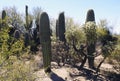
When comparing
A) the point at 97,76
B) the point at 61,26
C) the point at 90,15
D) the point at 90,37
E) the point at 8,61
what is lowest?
the point at 97,76

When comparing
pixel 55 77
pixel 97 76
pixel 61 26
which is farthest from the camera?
pixel 61 26

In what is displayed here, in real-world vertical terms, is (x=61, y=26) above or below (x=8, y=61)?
above

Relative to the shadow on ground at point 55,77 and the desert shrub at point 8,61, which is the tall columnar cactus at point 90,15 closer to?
the shadow on ground at point 55,77

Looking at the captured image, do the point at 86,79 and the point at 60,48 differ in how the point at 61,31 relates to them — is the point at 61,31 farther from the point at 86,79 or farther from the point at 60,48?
the point at 86,79

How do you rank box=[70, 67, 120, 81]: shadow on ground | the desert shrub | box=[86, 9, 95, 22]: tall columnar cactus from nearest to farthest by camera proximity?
the desert shrub < box=[70, 67, 120, 81]: shadow on ground < box=[86, 9, 95, 22]: tall columnar cactus

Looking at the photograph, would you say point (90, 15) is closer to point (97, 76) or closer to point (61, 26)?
point (61, 26)

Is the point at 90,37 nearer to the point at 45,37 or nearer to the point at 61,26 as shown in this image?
the point at 45,37

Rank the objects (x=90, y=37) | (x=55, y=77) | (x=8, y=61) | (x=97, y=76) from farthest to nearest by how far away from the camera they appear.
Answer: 1. (x=90, y=37)
2. (x=97, y=76)
3. (x=55, y=77)
4. (x=8, y=61)

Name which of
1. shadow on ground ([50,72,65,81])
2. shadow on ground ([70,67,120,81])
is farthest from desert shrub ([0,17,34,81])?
shadow on ground ([70,67,120,81])

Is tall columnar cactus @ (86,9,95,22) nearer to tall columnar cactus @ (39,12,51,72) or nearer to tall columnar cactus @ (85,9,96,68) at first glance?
tall columnar cactus @ (85,9,96,68)

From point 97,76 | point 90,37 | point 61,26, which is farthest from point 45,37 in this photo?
point 97,76

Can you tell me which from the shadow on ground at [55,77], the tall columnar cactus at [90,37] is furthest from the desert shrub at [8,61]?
the tall columnar cactus at [90,37]

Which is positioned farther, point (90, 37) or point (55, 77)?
point (90, 37)

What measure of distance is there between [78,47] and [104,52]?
2.38 m
